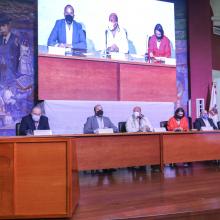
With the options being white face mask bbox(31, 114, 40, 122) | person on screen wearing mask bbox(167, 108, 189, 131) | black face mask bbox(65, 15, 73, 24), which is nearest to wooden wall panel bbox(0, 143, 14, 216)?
white face mask bbox(31, 114, 40, 122)

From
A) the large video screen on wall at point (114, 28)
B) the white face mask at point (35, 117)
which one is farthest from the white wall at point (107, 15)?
the white face mask at point (35, 117)

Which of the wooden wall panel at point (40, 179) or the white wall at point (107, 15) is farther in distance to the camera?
the white wall at point (107, 15)

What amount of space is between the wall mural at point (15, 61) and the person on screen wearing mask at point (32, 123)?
2.88ft

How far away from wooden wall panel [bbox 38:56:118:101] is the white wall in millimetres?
355

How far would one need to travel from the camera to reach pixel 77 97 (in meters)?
5.96

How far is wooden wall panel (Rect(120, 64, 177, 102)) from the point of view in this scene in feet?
21.0

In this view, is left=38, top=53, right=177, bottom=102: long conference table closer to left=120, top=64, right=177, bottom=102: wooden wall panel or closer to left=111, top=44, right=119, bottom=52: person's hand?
left=120, top=64, right=177, bottom=102: wooden wall panel

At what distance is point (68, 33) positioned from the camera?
590 centimetres

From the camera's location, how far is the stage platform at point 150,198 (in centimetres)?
229

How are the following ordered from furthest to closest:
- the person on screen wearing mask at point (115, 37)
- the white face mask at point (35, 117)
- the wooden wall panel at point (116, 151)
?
1. the person on screen wearing mask at point (115, 37)
2. the white face mask at point (35, 117)
3. the wooden wall panel at point (116, 151)

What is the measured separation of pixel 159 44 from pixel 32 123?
3.18 meters

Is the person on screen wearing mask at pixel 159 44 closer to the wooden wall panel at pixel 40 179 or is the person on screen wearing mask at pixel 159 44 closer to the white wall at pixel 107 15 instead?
the white wall at pixel 107 15

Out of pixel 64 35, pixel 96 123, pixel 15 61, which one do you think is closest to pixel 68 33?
pixel 64 35

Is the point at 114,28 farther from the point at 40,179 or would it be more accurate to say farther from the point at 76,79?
the point at 40,179
